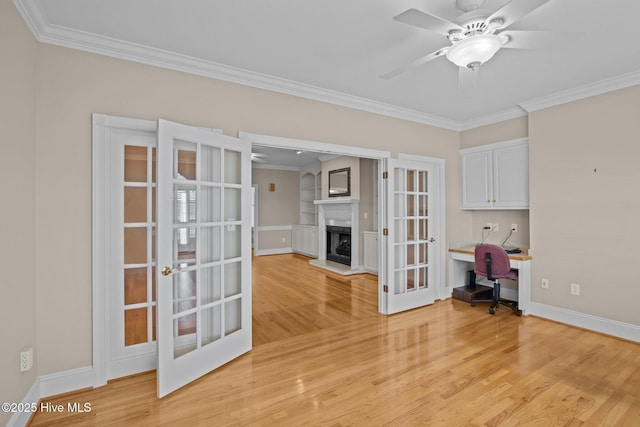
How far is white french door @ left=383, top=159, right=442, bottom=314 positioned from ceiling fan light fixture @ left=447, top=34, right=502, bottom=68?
1905 millimetres

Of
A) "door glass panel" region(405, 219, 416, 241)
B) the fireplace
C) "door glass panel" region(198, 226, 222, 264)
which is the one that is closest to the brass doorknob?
"door glass panel" region(198, 226, 222, 264)

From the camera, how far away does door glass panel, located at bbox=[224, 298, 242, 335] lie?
2.76m

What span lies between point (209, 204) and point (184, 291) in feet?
2.40

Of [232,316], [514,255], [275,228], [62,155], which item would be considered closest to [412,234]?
[514,255]

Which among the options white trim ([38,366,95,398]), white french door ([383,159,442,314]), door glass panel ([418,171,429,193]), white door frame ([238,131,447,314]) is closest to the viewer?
white trim ([38,366,95,398])

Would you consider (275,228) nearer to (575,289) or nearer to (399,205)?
(399,205)

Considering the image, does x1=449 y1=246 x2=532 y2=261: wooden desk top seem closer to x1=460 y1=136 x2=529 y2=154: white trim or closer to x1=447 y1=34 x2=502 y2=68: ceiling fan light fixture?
x1=460 y1=136 x2=529 y2=154: white trim

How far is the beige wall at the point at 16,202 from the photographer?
1713 millimetres

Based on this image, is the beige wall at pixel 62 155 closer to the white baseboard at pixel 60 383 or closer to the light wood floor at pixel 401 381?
the white baseboard at pixel 60 383

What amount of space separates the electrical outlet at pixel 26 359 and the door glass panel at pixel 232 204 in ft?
5.07

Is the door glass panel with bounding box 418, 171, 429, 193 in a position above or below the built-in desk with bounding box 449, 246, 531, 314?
above

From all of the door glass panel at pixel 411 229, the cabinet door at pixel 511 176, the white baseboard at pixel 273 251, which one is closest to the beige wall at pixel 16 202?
the door glass panel at pixel 411 229

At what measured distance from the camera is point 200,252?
2.49 m

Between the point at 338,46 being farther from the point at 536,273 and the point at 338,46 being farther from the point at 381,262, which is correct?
the point at 536,273
